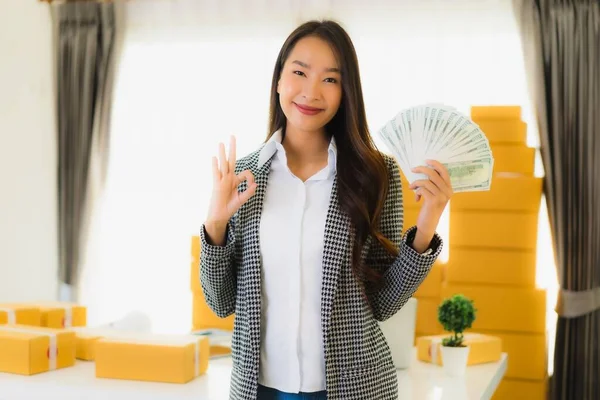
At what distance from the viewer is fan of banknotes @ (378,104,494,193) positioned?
158 cm

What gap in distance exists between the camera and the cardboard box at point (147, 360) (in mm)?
2156

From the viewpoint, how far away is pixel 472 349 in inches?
102

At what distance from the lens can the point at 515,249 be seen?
357cm

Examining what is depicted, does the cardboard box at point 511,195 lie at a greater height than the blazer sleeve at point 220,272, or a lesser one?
greater

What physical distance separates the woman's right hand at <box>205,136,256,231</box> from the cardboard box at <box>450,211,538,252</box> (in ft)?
7.58

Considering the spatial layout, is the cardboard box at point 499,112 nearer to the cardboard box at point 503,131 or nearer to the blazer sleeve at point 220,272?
the cardboard box at point 503,131

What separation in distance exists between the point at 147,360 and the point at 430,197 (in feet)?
3.64

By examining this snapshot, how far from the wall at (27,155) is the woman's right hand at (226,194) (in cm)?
332

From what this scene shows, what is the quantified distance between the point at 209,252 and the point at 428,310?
7.67 feet

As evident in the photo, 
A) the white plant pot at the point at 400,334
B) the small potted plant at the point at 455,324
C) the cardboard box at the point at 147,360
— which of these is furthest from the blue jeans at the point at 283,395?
the small potted plant at the point at 455,324

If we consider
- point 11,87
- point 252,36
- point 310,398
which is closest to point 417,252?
point 310,398

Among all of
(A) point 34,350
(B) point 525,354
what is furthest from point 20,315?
(B) point 525,354

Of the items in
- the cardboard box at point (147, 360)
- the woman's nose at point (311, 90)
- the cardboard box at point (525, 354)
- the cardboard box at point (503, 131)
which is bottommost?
the cardboard box at point (525, 354)

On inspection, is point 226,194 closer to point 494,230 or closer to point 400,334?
point 400,334
